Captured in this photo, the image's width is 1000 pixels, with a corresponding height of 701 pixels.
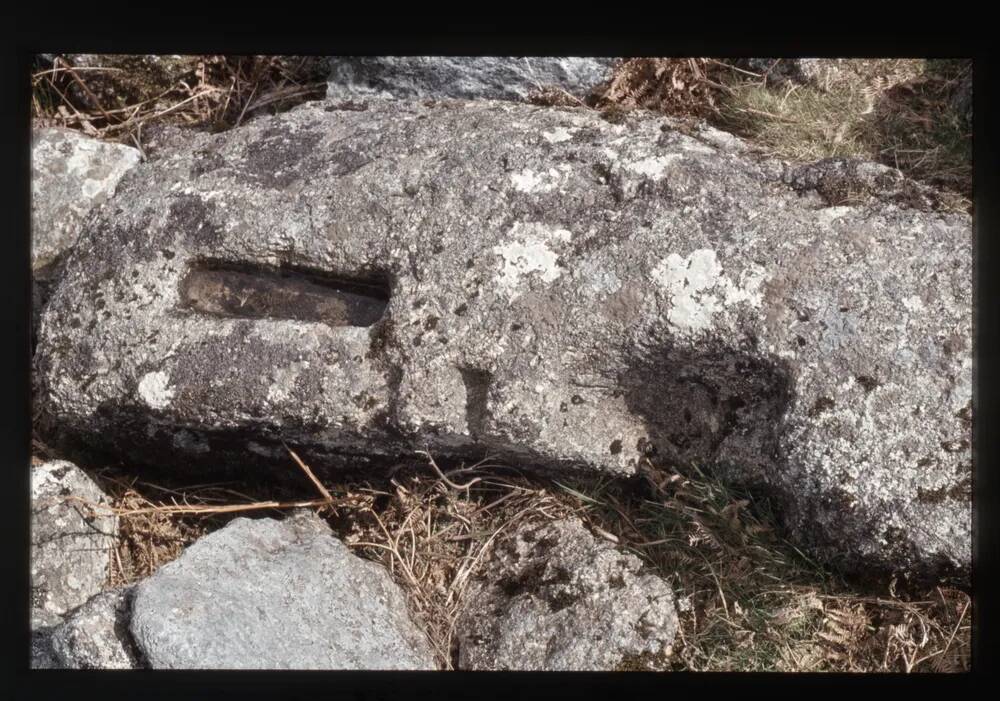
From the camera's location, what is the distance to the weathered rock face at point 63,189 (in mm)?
2969

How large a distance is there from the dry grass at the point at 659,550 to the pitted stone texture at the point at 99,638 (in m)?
0.41

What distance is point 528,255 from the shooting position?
2.42 metres

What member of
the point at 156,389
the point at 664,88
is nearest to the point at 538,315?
the point at 156,389

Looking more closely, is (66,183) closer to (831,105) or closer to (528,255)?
(528,255)

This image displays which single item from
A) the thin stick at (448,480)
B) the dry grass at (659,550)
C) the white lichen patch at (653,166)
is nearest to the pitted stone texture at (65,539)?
the dry grass at (659,550)

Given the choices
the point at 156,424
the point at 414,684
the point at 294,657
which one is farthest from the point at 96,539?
the point at 414,684

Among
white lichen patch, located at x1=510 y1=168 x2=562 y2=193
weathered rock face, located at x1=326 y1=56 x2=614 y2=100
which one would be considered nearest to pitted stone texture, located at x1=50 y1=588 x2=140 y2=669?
white lichen patch, located at x1=510 y1=168 x2=562 y2=193

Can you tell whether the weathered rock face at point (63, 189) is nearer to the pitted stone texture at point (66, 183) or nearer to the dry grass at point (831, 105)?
the pitted stone texture at point (66, 183)

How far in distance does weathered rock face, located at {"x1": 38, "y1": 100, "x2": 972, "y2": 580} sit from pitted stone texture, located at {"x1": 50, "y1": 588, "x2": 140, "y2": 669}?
0.49m

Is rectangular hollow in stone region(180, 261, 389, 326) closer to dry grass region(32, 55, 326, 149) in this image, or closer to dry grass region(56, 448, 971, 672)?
dry grass region(56, 448, 971, 672)

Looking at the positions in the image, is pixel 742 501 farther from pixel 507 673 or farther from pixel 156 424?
pixel 156 424

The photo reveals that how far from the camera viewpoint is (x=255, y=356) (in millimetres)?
2504

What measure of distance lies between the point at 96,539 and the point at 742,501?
1.77 m

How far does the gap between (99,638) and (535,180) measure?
59.7 inches
